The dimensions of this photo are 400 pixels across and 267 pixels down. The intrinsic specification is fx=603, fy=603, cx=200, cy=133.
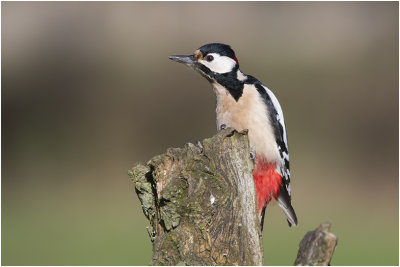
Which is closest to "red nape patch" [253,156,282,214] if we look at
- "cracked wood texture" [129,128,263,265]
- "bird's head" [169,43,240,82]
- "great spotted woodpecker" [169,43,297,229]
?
"great spotted woodpecker" [169,43,297,229]

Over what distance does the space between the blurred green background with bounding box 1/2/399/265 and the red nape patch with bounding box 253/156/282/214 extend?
4.03 m

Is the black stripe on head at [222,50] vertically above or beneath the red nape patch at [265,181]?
above

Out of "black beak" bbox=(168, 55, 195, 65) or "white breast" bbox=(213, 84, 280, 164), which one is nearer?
"white breast" bbox=(213, 84, 280, 164)

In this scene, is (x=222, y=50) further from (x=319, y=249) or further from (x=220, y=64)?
(x=319, y=249)

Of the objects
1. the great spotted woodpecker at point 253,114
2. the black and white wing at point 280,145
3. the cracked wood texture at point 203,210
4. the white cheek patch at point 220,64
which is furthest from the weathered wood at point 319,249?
the white cheek patch at point 220,64

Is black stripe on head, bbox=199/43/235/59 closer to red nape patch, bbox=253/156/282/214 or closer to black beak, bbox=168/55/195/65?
black beak, bbox=168/55/195/65

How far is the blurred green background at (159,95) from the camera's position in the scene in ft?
30.7

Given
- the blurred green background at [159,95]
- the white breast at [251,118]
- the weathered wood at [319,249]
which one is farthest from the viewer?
the blurred green background at [159,95]

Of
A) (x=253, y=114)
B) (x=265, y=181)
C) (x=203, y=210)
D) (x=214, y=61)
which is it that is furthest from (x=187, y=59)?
(x=203, y=210)

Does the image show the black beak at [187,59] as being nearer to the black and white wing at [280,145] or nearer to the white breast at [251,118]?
the white breast at [251,118]

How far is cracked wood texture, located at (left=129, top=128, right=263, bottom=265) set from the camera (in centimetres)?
238

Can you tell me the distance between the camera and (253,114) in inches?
169

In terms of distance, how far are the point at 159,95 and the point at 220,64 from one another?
5338 mm

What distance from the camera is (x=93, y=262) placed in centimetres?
672
